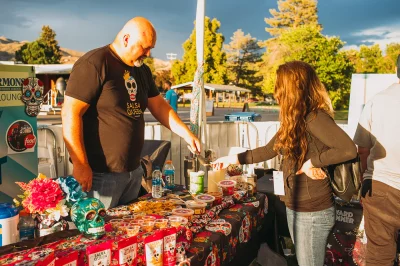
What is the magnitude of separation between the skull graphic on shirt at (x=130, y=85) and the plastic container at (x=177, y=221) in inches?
29.8

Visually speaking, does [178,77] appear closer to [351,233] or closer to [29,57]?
[29,57]

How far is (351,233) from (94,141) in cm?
253

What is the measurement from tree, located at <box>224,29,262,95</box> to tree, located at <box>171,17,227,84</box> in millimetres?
10475

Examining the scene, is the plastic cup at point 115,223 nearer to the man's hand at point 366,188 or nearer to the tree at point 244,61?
the man's hand at point 366,188

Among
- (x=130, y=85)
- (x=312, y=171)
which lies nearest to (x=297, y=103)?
(x=312, y=171)

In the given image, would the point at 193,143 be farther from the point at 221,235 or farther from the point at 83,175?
the point at 83,175

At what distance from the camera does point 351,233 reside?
3379 millimetres

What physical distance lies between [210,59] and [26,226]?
43159 mm

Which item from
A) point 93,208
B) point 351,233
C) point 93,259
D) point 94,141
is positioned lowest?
point 351,233

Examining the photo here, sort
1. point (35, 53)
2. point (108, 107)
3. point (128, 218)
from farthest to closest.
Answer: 1. point (35, 53)
2. point (108, 107)
3. point (128, 218)

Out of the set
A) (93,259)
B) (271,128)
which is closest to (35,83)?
(93,259)

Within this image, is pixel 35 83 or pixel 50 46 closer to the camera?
pixel 35 83

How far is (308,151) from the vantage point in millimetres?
2158

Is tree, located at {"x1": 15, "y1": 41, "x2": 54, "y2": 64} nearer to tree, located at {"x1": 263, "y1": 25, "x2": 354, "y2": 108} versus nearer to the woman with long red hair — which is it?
tree, located at {"x1": 263, "y1": 25, "x2": 354, "y2": 108}
